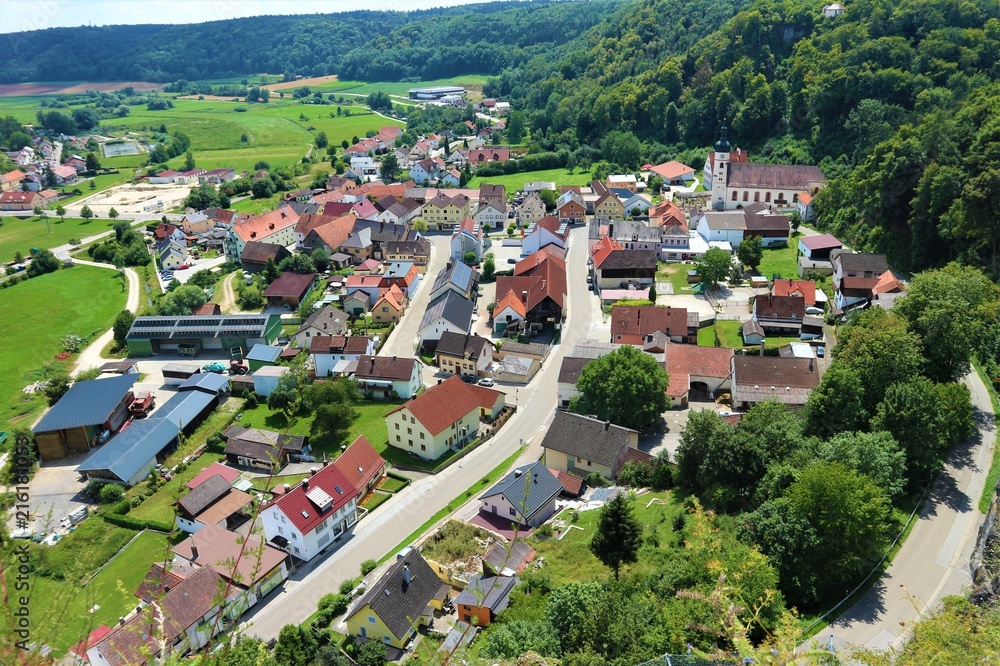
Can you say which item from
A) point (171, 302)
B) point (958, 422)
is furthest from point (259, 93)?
point (958, 422)

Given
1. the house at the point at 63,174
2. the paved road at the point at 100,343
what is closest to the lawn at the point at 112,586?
the paved road at the point at 100,343

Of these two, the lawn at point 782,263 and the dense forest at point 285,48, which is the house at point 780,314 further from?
the dense forest at point 285,48

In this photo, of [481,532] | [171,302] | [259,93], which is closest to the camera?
[481,532]

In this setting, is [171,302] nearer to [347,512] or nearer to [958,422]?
[347,512]

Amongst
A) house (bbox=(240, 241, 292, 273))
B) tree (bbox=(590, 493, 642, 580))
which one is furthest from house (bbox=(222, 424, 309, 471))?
house (bbox=(240, 241, 292, 273))

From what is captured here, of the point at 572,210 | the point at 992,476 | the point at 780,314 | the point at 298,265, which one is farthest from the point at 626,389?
the point at 572,210

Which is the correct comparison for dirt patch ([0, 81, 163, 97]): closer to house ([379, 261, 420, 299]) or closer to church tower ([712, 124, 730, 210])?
house ([379, 261, 420, 299])

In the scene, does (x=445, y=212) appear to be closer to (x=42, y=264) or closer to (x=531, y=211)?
(x=531, y=211)
